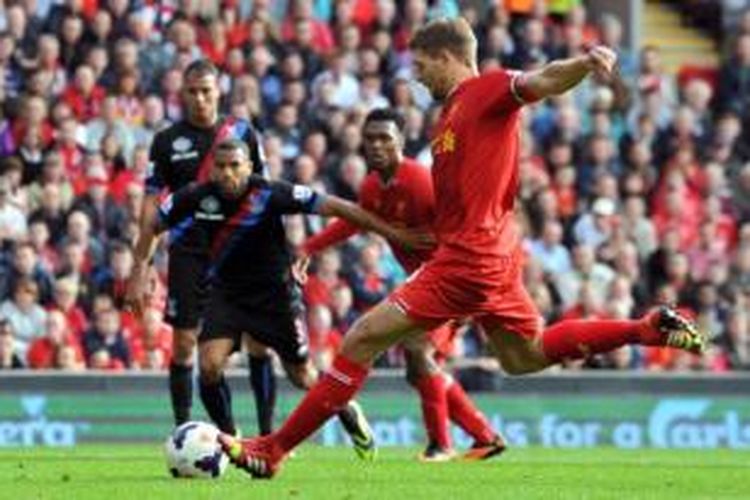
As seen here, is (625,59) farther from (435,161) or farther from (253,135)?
(435,161)

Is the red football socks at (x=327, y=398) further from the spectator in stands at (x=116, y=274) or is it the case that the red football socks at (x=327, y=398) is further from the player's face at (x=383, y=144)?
the spectator in stands at (x=116, y=274)

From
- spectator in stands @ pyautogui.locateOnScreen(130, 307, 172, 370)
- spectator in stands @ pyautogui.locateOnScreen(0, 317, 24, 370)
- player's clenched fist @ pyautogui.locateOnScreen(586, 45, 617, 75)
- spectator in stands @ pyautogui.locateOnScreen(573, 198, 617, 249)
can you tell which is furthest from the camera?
spectator in stands @ pyautogui.locateOnScreen(573, 198, 617, 249)

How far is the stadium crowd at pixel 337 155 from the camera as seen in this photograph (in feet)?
75.5

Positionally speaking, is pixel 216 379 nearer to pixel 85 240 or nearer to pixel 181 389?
pixel 181 389

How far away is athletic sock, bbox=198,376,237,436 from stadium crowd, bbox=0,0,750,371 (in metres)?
5.30

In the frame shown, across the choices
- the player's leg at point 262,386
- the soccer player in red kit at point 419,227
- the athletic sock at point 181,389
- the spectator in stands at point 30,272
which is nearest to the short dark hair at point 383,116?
the soccer player in red kit at point 419,227

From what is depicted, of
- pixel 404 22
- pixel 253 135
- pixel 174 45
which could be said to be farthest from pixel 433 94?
pixel 404 22

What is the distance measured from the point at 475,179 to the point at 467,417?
168 inches

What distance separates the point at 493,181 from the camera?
45.9 feet

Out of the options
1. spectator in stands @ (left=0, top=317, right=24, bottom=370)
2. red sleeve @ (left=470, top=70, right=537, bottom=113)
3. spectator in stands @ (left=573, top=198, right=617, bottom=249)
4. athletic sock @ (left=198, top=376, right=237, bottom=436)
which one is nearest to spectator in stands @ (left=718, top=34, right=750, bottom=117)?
spectator in stands @ (left=573, top=198, right=617, bottom=249)

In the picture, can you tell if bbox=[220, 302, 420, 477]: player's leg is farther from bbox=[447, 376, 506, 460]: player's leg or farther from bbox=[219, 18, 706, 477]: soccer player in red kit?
bbox=[447, 376, 506, 460]: player's leg

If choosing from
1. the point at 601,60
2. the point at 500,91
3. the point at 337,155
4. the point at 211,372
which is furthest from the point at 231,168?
the point at 337,155

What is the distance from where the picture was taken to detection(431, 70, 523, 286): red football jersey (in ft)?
45.3

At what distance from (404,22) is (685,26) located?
Answer: 5012 mm
